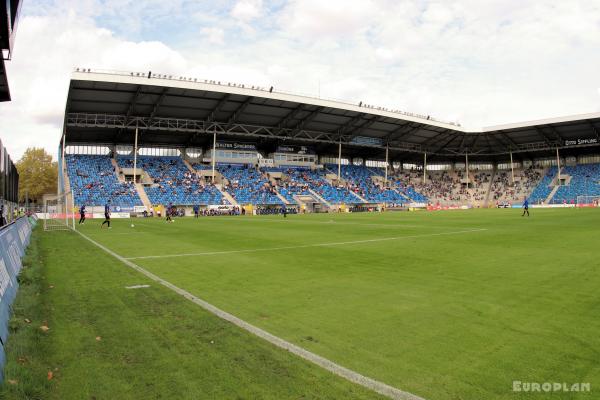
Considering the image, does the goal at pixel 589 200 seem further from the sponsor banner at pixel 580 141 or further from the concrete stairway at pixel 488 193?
the concrete stairway at pixel 488 193

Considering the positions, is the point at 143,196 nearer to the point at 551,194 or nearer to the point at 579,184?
the point at 551,194

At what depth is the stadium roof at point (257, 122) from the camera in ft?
158

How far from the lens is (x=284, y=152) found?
74.9 m

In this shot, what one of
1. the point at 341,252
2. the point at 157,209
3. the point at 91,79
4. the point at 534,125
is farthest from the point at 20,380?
the point at 534,125

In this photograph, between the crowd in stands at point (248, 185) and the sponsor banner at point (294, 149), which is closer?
the crowd in stands at point (248, 185)

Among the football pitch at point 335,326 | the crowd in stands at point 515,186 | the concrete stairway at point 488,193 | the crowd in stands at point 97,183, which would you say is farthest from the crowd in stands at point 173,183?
the crowd in stands at point 515,186

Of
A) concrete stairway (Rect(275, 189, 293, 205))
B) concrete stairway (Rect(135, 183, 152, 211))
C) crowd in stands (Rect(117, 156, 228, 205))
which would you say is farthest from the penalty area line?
concrete stairway (Rect(275, 189, 293, 205))

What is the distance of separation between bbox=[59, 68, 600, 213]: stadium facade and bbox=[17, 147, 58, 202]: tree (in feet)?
105

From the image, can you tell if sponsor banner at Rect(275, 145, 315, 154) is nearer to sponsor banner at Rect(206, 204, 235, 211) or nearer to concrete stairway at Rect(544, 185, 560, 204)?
sponsor banner at Rect(206, 204, 235, 211)

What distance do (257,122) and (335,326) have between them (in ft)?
191

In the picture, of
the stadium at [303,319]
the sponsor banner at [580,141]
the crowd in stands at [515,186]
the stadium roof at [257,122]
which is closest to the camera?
the stadium at [303,319]

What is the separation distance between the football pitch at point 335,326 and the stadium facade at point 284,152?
4272 cm

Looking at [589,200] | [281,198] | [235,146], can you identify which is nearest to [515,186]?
[589,200]

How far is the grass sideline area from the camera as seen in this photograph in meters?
3.70
